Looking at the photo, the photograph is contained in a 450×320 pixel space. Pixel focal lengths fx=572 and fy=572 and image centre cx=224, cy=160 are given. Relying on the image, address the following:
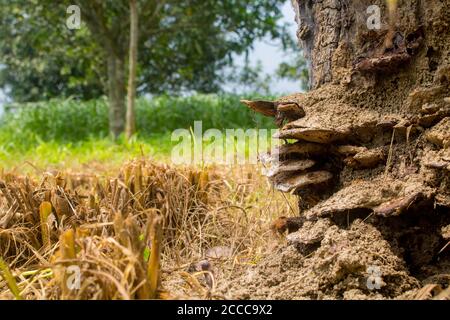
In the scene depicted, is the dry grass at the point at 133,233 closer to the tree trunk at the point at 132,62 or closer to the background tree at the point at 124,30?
the tree trunk at the point at 132,62

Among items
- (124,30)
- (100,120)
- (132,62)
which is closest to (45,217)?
(132,62)

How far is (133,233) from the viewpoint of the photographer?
119cm

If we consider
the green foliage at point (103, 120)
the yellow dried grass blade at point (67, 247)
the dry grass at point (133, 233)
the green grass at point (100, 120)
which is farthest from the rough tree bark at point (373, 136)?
the green foliage at point (103, 120)

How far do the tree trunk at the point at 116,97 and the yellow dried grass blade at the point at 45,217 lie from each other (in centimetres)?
609

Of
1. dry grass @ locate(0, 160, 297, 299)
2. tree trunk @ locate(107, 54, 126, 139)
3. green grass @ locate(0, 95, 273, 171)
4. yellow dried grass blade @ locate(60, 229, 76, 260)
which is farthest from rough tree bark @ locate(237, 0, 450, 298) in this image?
tree trunk @ locate(107, 54, 126, 139)

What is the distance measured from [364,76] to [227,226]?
0.78 meters

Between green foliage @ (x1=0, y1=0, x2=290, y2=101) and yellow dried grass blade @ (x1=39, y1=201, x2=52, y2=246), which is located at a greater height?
green foliage @ (x1=0, y1=0, x2=290, y2=101)

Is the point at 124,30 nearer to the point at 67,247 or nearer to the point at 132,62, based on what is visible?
the point at 132,62

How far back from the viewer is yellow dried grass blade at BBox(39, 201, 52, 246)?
183 cm

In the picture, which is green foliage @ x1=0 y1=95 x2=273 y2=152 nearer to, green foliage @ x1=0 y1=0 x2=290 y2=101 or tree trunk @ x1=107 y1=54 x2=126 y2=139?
tree trunk @ x1=107 y1=54 x2=126 y2=139

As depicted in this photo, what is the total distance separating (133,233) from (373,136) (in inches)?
30.8

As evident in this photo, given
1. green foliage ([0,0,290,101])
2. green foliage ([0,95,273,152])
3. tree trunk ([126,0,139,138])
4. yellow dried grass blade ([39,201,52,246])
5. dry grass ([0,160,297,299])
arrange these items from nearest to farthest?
1. dry grass ([0,160,297,299])
2. yellow dried grass blade ([39,201,52,246])
3. tree trunk ([126,0,139,138])
4. green foliage ([0,0,290,101])
5. green foliage ([0,95,273,152])

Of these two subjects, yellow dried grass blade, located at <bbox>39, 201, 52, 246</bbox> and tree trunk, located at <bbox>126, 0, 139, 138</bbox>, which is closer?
yellow dried grass blade, located at <bbox>39, 201, 52, 246</bbox>

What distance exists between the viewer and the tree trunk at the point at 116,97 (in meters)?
8.04
